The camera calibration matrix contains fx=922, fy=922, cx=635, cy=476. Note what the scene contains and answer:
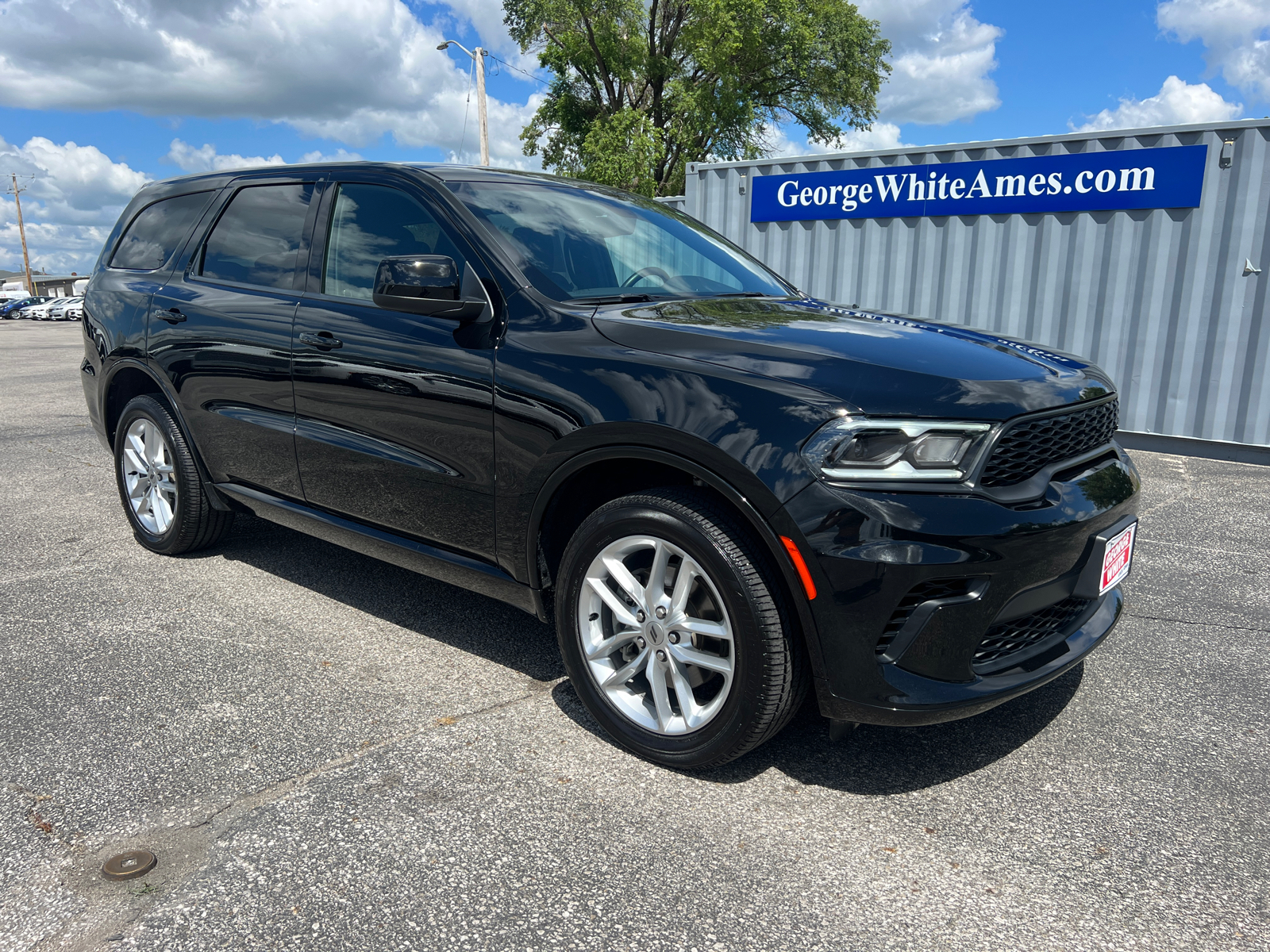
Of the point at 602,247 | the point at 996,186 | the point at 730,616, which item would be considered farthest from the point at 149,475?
the point at 996,186

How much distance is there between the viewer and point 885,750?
2846 millimetres

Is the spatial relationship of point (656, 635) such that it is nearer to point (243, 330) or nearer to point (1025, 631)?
point (1025, 631)

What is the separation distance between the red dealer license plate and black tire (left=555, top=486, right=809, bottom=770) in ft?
3.01

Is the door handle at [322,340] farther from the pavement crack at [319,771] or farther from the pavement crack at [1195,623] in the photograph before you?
the pavement crack at [1195,623]

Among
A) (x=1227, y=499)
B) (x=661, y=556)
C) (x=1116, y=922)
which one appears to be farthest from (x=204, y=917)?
(x=1227, y=499)

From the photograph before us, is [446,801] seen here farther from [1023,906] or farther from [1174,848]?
[1174,848]

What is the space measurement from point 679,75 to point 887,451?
29.8 meters

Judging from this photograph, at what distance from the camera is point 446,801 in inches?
99.4

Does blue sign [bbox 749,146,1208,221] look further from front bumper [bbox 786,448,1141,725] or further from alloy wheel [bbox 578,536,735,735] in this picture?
alloy wheel [bbox 578,536,735,735]

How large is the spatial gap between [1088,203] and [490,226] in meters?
7.06

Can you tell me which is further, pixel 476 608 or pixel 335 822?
pixel 476 608

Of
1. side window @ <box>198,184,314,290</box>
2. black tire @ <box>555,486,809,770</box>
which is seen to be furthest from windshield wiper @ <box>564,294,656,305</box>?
side window @ <box>198,184,314,290</box>

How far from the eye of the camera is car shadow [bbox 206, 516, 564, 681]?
11.8 ft

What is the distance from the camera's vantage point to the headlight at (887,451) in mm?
2268
